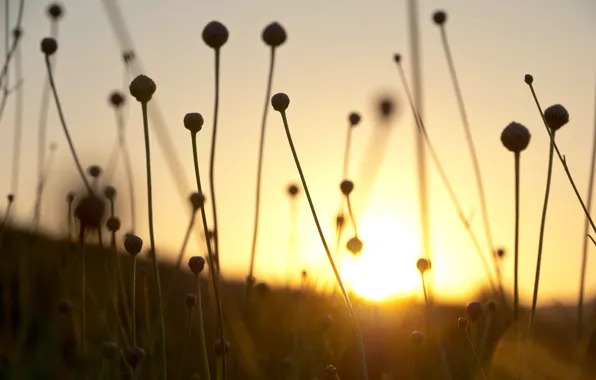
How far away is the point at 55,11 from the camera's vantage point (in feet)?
9.25

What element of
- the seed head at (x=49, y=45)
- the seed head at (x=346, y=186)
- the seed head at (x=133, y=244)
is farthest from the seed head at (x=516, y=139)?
the seed head at (x=49, y=45)

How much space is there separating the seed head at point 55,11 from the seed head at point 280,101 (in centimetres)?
155

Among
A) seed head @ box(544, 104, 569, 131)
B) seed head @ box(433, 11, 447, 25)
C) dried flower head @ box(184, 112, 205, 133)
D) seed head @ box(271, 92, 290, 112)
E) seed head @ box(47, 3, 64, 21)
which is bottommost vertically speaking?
seed head @ box(544, 104, 569, 131)

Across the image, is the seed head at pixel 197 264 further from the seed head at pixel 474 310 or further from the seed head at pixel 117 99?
the seed head at pixel 117 99

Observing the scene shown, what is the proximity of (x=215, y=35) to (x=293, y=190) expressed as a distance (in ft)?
4.37

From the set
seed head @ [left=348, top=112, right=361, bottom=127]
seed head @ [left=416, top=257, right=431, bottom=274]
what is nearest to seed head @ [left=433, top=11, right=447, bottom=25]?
seed head @ [left=348, top=112, right=361, bottom=127]

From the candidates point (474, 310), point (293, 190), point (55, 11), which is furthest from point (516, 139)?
point (55, 11)

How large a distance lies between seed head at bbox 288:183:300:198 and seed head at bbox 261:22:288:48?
97 centimetres

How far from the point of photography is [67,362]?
8.66ft

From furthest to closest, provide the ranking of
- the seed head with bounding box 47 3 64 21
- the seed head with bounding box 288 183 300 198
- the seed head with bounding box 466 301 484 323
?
the seed head with bounding box 288 183 300 198 → the seed head with bounding box 47 3 64 21 → the seed head with bounding box 466 301 484 323

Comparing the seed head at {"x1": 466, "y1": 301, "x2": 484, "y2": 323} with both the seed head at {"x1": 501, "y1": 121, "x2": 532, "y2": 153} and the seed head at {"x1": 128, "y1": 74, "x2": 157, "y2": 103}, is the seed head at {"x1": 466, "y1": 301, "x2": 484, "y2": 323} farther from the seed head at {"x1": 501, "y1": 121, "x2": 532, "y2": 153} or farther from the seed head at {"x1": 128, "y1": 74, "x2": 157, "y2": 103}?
the seed head at {"x1": 128, "y1": 74, "x2": 157, "y2": 103}

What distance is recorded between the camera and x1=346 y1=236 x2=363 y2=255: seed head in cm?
226

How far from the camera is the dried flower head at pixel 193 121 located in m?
1.49

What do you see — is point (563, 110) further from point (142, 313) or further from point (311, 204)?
point (142, 313)
